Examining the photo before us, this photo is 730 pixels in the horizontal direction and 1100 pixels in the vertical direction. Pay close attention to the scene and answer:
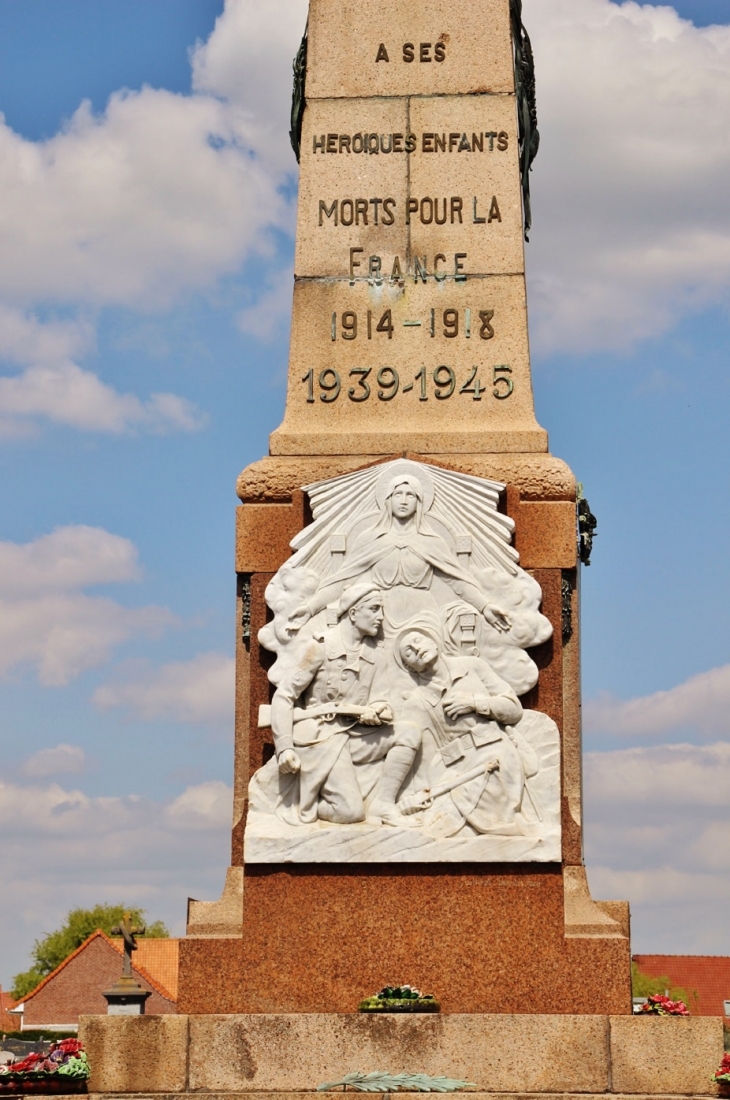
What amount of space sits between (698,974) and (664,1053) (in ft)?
157

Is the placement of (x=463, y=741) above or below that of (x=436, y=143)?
below

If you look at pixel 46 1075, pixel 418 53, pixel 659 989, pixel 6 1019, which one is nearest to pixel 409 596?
pixel 46 1075

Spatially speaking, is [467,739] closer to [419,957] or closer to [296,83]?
[419,957]

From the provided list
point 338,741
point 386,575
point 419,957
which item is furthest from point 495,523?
point 419,957

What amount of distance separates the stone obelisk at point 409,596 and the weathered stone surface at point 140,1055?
0.68 metres

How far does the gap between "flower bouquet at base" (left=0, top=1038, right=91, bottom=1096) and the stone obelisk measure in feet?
3.57

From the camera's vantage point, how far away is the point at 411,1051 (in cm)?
1438

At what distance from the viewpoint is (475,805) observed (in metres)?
15.5

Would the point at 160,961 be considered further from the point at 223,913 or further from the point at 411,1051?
the point at 411,1051

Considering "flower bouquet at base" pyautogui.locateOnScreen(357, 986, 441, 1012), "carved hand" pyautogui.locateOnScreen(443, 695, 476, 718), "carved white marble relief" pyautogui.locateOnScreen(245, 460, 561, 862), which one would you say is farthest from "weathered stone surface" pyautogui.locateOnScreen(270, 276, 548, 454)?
"flower bouquet at base" pyautogui.locateOnScreen(357, 986, 441, 1012)

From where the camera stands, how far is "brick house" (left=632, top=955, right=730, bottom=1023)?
190 ft

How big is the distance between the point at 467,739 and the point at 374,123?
5347mm

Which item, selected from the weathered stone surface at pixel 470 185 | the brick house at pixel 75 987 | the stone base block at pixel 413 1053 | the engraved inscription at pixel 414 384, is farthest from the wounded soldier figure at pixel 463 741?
the brick house at pixel 75 987

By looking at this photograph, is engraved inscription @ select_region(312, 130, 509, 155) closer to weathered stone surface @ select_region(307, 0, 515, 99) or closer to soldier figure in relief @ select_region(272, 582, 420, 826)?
weathered stone surface @ select_region(307, 0, 515, 99)
